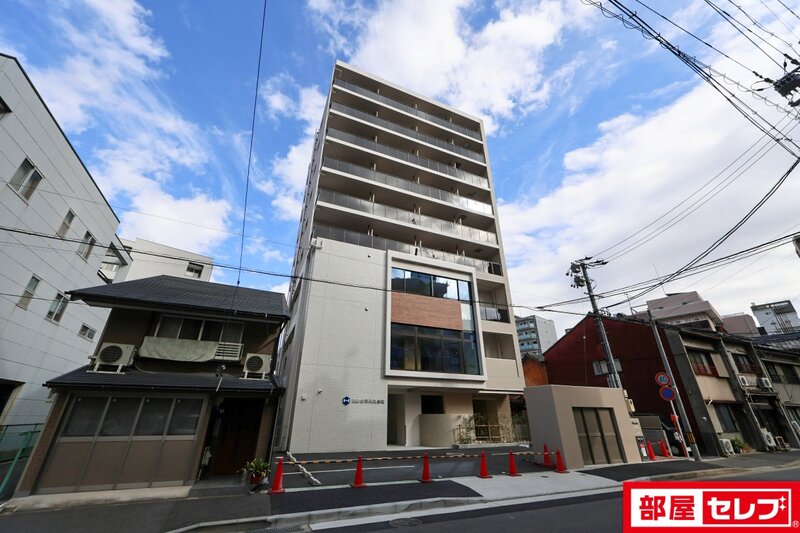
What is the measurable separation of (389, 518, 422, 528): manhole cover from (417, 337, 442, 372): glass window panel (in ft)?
37.9

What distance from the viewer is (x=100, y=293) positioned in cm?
1004

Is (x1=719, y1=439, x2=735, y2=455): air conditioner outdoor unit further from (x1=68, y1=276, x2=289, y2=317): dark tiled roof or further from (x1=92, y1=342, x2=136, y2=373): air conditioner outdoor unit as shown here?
(x1=92, y1=342, x2=136, y2=373): air conditioner outdoor unit

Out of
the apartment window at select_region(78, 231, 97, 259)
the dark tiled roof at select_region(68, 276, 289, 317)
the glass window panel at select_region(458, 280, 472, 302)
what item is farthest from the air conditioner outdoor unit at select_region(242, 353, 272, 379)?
the apartment window at select_region(78, 231, 97, 259)

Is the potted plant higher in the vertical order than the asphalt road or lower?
higher

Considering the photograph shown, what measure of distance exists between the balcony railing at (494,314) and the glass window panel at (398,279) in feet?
22.0

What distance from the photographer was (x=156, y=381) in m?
9.44

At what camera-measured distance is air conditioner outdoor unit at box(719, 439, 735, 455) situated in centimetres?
1738

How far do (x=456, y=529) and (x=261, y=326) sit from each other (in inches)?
358

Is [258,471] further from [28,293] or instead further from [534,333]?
[534,333]

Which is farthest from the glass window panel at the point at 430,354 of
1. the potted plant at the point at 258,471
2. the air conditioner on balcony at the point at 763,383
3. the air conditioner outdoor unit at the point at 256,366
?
the air conditioner on balcony at the point at 763,383

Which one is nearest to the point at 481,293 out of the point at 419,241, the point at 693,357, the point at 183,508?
the point at 419,241

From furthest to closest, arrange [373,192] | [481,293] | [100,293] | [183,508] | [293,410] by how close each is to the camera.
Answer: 1. [481,293]
2. [373,192]
3. [293,410]
4. [100,293]
5. [183,508]

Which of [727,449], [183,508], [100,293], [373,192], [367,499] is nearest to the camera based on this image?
[183,508]

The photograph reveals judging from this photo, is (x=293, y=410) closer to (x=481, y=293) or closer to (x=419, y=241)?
(x=419, y=241)
